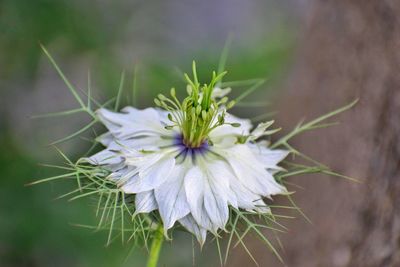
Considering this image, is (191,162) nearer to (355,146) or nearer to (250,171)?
(250,171)

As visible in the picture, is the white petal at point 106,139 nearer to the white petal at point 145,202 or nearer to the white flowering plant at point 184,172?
the white flowering plant at point 184,172

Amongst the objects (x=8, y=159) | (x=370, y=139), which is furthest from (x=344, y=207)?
(x=8, y=159)

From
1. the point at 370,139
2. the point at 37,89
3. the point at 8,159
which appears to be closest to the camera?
the point at 370,139

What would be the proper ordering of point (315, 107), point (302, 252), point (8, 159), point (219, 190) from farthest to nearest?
1. point (8, 159)
2. point (315, 107)
3. point (302, 252)
4. point (219, 190)

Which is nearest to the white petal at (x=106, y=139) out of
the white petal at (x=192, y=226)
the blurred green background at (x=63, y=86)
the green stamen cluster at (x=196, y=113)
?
the green stamen cluster at (x=196, y=113)

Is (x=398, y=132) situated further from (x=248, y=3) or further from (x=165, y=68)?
(x=248, y=3)

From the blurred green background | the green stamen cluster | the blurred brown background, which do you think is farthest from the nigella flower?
the blurred green background

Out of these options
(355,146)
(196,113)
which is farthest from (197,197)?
(355,146)

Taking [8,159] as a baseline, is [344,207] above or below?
above
